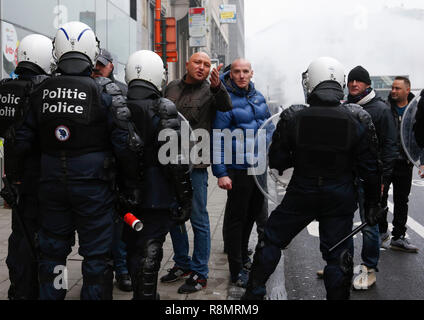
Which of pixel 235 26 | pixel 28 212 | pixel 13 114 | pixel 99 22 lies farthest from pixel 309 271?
pixel 235 26

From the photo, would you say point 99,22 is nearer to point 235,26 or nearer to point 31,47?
point 31,47

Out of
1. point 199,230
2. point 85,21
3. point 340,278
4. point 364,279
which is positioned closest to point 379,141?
point 364,279

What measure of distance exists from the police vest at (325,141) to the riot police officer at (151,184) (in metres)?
0.80

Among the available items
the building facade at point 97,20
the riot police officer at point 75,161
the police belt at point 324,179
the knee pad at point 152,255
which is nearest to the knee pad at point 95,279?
the riot police officer at point 75,161

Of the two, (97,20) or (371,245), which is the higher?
(97,20)

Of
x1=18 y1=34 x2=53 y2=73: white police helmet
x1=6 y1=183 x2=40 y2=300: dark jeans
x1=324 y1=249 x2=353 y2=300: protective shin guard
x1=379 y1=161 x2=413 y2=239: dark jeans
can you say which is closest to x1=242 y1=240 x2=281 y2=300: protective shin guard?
x1=324 y1=249 x2=353 y2=300: protective shin guard

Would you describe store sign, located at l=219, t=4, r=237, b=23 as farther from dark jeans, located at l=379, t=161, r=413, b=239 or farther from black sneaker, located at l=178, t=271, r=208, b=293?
black sneaker, located at l=178, t=271, r=208, b=293

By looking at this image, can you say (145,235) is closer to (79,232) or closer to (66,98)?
(79,232)

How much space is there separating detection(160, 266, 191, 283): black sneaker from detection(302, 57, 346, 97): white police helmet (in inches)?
77.2

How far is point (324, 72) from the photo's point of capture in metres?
3.20

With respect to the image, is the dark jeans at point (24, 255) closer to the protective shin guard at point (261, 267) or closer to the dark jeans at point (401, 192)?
the protective shin guard at point (261, 267)

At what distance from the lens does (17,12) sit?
8461 millimetres

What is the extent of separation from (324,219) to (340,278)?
39 centimetres
